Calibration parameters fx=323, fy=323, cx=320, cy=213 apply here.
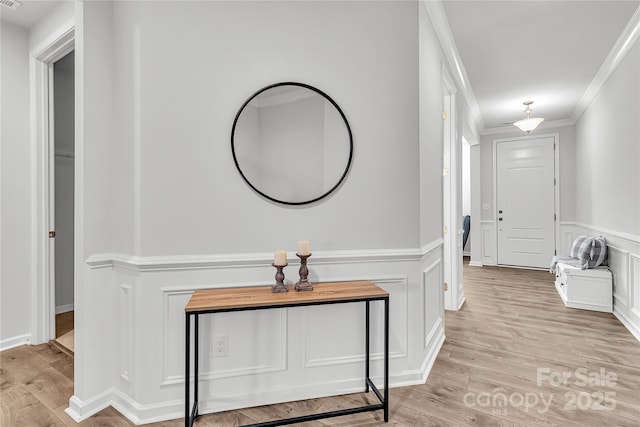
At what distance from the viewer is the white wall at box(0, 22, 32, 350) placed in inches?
100

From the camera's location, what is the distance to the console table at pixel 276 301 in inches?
58.6

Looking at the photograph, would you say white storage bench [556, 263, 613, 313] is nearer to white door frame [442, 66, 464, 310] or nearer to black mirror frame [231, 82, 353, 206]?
white door frame [442, 66, 464, 310]

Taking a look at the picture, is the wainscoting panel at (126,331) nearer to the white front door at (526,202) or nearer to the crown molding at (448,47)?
the crown molding at (448,47)

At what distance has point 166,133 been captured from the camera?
173 cm

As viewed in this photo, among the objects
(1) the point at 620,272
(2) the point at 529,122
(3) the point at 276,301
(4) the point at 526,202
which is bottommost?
(1) the point at 620,272

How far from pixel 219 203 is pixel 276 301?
A: 25.0 inches

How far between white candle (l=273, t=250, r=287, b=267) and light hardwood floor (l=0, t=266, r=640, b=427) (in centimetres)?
83

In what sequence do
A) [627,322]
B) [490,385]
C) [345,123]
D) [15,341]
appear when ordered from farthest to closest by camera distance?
[627,322], [15,341], [490,385], [345,123]

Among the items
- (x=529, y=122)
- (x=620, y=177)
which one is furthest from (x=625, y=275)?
(x=529, y=122)

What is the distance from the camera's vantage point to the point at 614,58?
10.9 ft

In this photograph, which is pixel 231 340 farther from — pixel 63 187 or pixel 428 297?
pixel 63 187

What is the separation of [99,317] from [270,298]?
1.01 meters

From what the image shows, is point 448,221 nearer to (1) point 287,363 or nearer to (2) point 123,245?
(1) point 287,363

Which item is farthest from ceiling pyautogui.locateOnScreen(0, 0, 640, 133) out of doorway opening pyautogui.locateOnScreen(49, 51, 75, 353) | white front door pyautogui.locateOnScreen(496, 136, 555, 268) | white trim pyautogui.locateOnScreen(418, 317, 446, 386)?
white trim pyautogui.locateOnScreen(418, 317, 446, 386)
